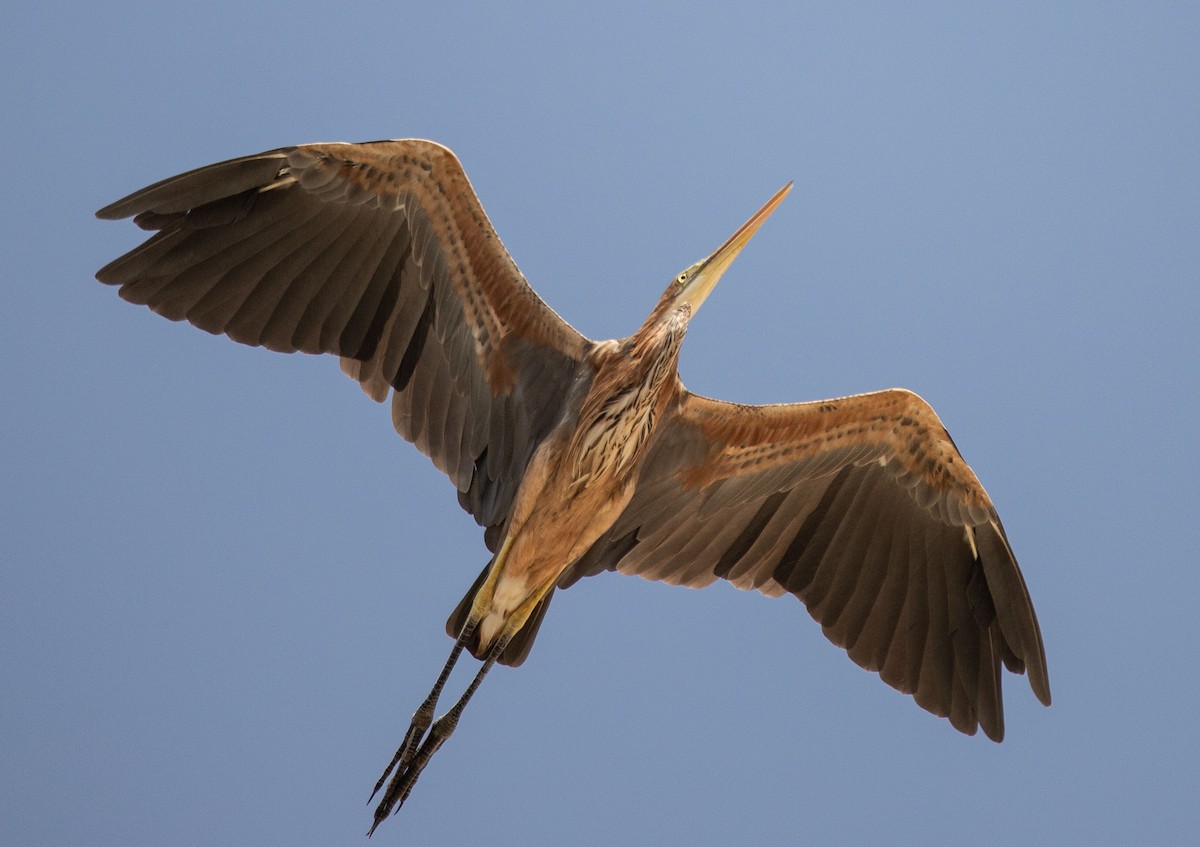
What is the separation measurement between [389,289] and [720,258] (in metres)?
1.68

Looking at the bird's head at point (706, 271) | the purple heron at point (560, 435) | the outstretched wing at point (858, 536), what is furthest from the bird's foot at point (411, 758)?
the bird's head at point (706, 271)

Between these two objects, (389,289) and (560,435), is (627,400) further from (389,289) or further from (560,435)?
(389,289)

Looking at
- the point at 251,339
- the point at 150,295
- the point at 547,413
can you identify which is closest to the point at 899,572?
the point at 547,413

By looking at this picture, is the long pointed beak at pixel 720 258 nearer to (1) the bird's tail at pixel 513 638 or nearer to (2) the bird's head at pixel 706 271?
(2) the bird's head at pixel 706 271

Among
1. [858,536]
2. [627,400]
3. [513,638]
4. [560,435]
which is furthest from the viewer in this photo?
[858,536]

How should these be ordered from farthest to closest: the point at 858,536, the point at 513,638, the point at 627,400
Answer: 1. the point at 858,536
2. the point at 513,638
3. the point at 627,400

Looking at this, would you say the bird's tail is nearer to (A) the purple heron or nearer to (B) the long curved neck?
(A) the purple heron

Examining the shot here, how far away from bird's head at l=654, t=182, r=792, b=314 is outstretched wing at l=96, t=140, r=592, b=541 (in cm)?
53

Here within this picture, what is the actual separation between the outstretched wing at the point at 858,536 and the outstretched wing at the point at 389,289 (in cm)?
79

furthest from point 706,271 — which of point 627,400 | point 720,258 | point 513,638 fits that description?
point 513,638

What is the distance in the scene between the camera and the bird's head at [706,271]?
721 cm

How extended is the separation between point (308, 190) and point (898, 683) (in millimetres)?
4056

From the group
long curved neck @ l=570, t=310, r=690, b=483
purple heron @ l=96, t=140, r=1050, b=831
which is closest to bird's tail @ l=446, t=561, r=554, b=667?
purple heron @ l=96, t=140, r=1050, b=831

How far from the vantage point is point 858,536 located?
820 cm
